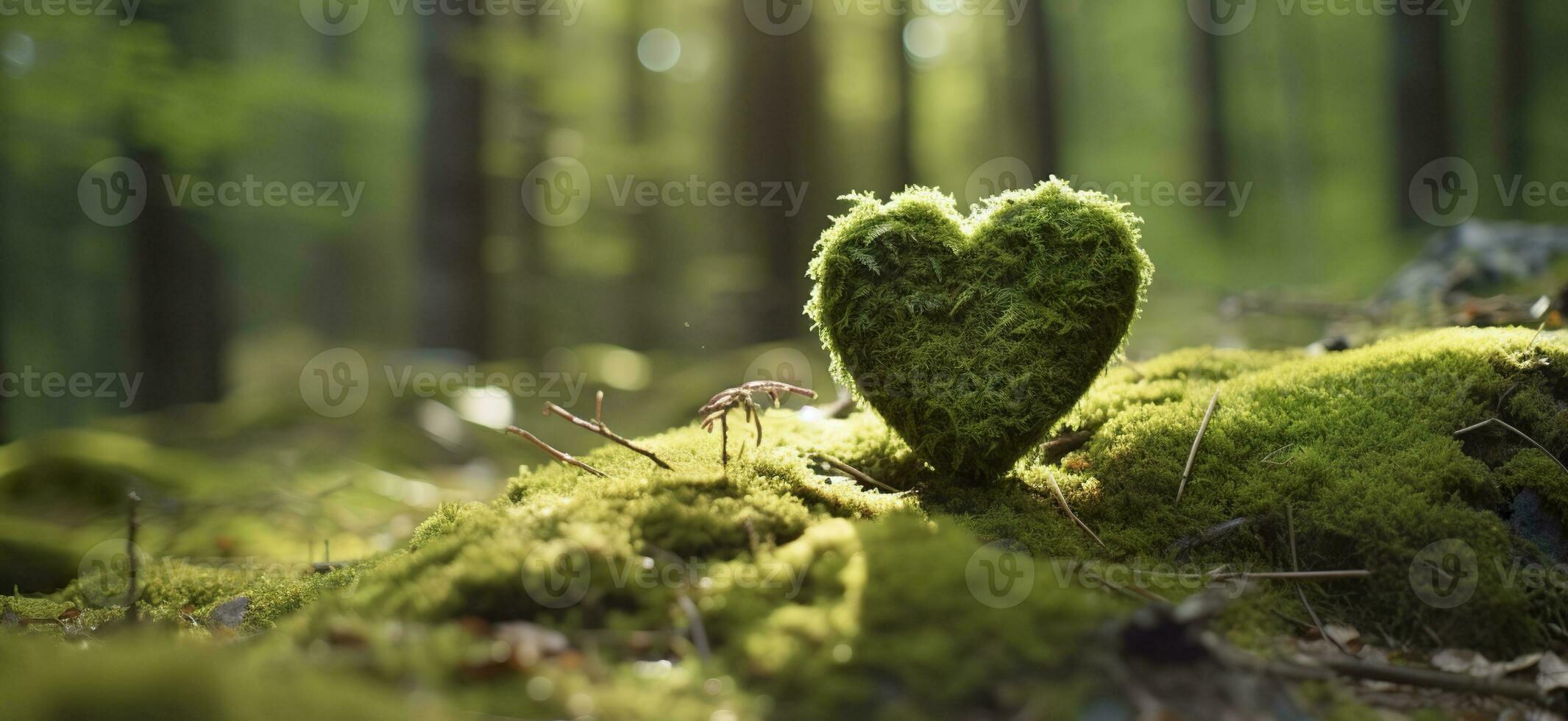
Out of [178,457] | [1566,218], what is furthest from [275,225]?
[1566,218]

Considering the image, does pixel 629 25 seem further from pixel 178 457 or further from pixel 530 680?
pixel 530 680

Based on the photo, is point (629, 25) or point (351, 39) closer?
point (351, 39)

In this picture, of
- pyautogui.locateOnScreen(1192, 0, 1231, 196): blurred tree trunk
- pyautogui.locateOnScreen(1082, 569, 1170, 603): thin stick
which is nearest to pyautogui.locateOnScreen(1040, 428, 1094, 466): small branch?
pyautogui.locateOnScreen(1082, 569, 1170, 603): thin stick

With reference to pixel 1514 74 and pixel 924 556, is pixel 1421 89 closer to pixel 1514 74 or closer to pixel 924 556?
pixel 1514 74

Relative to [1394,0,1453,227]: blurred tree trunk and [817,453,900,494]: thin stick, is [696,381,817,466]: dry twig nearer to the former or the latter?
[817,453,900,494]: thin stick

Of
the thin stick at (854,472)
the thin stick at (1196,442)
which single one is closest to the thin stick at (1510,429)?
the thin stick at (1196,442)

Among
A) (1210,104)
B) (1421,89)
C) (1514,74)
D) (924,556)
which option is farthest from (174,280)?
(1514,74)
